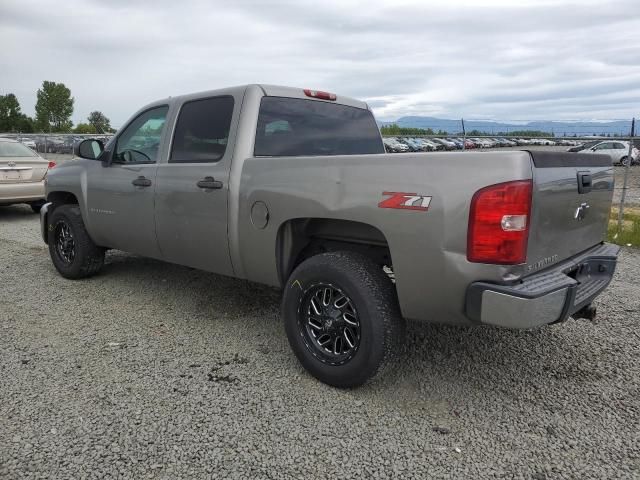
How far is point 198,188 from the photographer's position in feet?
13.1

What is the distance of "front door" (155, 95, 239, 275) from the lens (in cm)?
388

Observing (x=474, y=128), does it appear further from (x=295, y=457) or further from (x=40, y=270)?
(x=295, y=457)

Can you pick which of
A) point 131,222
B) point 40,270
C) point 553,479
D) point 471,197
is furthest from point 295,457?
point 40,270

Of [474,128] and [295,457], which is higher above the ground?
[474,128]

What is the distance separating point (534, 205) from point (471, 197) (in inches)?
13.0

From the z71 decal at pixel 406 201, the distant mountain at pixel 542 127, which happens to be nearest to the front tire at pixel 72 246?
the z71 decal at pixel 406 201

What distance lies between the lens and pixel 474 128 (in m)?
15.7

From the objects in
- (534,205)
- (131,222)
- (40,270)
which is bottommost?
(40,270)

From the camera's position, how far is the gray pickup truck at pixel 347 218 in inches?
104

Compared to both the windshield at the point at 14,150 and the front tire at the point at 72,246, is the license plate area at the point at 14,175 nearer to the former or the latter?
the windshield at the point at 14,150

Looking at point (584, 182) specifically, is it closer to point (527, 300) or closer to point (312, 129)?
point (527, 300)

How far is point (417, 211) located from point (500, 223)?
0.41m

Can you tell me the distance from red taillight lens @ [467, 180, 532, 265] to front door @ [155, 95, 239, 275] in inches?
72.8

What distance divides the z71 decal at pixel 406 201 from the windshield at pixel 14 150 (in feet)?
30.5
